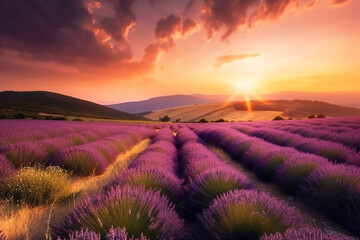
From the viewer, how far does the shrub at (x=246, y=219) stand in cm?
204

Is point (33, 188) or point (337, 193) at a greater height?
point (33, 188)

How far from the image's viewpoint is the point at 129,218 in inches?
78.3

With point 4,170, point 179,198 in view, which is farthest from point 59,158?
point 179,198

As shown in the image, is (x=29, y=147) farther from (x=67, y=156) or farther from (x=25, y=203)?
(x=25, y=203)

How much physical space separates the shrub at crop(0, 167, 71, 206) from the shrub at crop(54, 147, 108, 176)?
1.57 metres

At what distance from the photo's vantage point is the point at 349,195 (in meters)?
3.25

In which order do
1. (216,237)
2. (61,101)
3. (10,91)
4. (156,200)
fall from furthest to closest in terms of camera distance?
(10,91) < (61,101) < (156,200) < (216,237)

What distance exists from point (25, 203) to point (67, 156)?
2149 mm

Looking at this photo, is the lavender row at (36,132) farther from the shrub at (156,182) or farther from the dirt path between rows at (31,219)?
the shrub at (156,182)

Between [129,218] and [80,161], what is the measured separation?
4203mm

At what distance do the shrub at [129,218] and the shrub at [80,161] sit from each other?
3756 millimetres

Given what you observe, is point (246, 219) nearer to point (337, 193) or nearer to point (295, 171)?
point (337, 193)

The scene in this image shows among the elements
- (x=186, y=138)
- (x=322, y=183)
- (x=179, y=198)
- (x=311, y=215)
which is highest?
(x=179, y=198)

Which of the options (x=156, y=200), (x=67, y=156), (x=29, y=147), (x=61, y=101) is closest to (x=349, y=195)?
(x=156, y=200)
